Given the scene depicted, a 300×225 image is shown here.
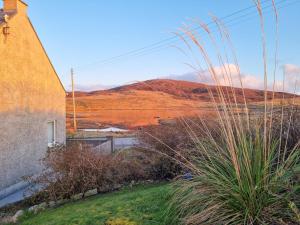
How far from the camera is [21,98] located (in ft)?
37.8

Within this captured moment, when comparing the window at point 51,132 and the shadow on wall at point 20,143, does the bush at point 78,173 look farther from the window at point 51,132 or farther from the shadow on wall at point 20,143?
the window at point 51,132

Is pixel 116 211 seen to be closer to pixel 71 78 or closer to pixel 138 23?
pixel 138 23

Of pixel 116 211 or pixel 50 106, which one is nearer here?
pixel 116 211

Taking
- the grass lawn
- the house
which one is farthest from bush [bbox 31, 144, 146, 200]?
the grass lawn

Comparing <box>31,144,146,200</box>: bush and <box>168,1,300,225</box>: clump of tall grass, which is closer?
<box>168,1,300,225</box>: clump of tall grass

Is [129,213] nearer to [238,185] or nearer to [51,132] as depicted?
[238,185]

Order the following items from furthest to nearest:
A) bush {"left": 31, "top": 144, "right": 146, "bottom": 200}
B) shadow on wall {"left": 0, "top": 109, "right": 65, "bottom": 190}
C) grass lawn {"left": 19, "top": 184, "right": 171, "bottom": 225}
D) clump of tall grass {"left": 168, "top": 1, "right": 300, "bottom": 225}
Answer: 1. shadow on wall {"left": 0, "top": 109, "right": 65, "bottom": 190}
2. bush {"left": 31, "top": 144, "right": 146, "bottom": 200}
3. grass lawn {"left": 19, "top": 184, "right": 171, "bottom": 225}
4. clump of tall grass {"left": 168, "top": 1, "right": 300, "bottom": 225}

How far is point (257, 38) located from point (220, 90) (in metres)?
0.79

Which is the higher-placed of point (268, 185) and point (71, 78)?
point (71, 78)

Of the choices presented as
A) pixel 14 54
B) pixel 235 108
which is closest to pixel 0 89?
pixel 14 54

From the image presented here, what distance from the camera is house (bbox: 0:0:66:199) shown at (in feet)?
33.8

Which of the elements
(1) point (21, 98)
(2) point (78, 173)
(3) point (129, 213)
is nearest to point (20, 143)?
(1) point (21, 98)

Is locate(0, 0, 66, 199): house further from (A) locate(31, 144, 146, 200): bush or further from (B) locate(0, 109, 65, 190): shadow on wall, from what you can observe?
(A) locate(31, 144, 146, 200): bush

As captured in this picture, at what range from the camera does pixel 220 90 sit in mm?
3383
